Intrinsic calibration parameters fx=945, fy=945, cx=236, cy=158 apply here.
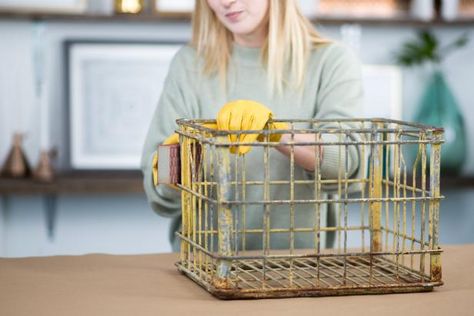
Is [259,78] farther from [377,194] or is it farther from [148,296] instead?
[148,296]

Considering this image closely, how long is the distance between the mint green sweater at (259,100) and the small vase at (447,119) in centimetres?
178

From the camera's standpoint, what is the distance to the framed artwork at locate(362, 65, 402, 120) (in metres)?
4.14

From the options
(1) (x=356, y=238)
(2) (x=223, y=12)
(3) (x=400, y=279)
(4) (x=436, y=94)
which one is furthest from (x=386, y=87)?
(3) (x=400, y=279)

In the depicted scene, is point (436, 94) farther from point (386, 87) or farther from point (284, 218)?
point (284, 218)

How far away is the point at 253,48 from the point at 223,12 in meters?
0.22

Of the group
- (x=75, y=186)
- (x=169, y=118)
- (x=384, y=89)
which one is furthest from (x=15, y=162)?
(x=169, y=118)

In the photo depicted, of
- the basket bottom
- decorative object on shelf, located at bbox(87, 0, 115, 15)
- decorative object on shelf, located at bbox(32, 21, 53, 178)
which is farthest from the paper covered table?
decorative object on shelf, located at bbox(87, 0, 115, 15)

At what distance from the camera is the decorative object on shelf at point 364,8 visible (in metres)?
4.13

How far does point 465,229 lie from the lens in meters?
4.28

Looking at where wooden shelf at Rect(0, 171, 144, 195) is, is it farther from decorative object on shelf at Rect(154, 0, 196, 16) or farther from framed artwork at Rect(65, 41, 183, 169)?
decorative object on shelf at Rect(154, 0, 196, 16)

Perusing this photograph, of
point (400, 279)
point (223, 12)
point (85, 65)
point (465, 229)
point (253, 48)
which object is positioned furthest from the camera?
point (465, 229)

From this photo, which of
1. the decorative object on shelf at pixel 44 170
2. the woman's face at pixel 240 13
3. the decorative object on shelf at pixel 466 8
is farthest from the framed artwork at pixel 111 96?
the woman's face at pixel 240 13

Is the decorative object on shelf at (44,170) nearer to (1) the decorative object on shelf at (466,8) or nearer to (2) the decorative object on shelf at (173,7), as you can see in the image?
(2) the decorative object on shelf at (173,7)

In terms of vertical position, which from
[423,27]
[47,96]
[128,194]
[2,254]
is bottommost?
[2,254]
